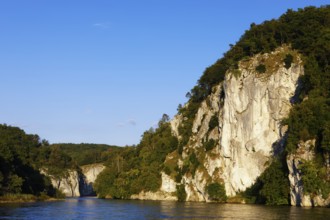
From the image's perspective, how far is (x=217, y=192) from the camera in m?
101

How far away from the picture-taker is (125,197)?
457 feet

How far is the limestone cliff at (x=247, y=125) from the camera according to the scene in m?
93.6

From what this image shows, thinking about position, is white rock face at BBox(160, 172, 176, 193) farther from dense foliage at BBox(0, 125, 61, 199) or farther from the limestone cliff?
dense foliage at BBox(0, 125, 61, 199)

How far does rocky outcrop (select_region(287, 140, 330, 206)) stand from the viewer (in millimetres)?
71662

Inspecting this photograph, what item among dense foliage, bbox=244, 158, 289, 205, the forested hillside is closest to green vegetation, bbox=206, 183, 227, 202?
the forested hillside

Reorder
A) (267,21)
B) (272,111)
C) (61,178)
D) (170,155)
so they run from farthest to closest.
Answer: (61,178) → (170,155) → (267,21) → (272,111)

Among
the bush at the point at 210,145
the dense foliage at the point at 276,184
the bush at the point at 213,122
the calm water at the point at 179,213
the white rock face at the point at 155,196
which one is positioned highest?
the bush at the point at 213,122

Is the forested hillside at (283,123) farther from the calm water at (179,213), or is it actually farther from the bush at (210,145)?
the calm water at (179,213)

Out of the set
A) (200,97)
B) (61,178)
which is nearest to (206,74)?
(200,97)

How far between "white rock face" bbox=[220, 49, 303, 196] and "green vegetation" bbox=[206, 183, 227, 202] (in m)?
1.11

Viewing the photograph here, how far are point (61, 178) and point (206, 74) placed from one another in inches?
3404

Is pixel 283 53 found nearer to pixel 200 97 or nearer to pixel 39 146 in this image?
pixel 200 97

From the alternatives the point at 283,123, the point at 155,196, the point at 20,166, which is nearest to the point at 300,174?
the point at 283,123

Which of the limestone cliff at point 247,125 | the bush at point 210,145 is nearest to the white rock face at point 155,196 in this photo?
the limestone cliff at point 247,125
